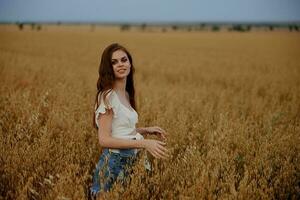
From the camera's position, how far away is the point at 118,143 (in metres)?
2.46

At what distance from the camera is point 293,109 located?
6.38 m

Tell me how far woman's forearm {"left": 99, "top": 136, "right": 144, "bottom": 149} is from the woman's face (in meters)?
0.52

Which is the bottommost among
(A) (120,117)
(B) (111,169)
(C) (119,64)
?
(B) (111,169)

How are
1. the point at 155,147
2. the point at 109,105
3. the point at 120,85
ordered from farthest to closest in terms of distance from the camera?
the point at 120,85 → the point at 109,105 → the point at 155,147

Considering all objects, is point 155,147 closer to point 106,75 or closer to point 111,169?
point 111,169

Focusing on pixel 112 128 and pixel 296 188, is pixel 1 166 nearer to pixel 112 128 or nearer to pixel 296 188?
pixel 112 128

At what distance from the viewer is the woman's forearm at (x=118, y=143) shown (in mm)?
2457

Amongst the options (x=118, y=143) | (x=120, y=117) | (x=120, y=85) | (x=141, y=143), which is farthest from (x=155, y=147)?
(x=120, y=85)

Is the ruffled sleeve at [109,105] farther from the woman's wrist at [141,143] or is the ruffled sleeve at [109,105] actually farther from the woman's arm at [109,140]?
the woman's wrist at [141,143]

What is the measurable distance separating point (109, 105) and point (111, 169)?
0.49 m

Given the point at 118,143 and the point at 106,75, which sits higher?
the point at 106,75

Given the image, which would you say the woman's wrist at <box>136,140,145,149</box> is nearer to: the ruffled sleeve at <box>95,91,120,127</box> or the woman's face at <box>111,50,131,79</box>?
the ruffled sleeve at <box>95,91,120,127</box>

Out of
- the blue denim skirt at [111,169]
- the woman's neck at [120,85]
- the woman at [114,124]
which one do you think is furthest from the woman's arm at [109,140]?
the woman's neck at [120,85]

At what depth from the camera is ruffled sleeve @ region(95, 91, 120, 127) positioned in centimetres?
250
